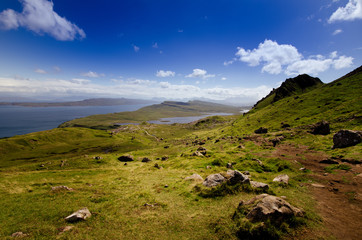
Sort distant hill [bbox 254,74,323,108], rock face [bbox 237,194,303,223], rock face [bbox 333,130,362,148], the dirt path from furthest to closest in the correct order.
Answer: distant hill [bbox 254,74,323,108]
rock face [bbox 333,130,362,148]
rock face [bbox 237,194,303,223]
the dirt path

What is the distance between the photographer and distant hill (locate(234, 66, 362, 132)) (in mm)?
55309

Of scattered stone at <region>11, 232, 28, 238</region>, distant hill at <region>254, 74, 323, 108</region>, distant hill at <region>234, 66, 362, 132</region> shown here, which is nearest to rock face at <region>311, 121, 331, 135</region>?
distant hill at <region>234, 66, 362, 132</region>

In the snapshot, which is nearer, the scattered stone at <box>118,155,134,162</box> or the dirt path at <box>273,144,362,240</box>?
the dirt path at <box>273,144,362,240</box>

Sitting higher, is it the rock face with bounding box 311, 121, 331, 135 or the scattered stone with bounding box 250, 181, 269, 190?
the rock face with bounding box 311, 121, 331, 135

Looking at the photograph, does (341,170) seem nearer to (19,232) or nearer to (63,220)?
(63,220)

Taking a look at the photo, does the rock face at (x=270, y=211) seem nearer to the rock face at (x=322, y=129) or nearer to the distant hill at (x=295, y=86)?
the rock face at (x=322, y=129)

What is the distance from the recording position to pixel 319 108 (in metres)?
80.2

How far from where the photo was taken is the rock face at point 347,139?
103ft

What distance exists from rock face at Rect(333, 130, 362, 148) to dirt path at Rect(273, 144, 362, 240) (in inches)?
354

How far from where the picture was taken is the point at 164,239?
13.1m

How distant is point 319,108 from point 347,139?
64.8m

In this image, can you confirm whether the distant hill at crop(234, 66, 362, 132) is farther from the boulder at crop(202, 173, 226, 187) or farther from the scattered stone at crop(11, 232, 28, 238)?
the scattered stone at crop(11, 232, 28, 238)

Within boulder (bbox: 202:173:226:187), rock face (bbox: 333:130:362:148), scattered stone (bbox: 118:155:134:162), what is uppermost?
rock face (bbox: 333:130:362:148)

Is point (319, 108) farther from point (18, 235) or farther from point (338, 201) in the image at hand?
point (18, 235)
